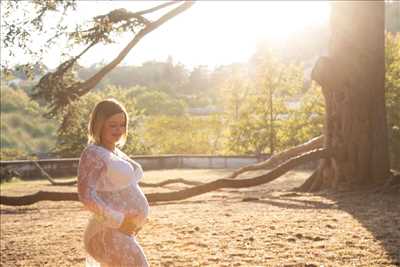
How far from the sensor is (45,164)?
27.3 m

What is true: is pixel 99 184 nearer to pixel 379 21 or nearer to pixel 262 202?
pixel 262 202

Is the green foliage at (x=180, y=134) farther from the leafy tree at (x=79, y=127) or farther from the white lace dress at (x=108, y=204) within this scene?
the white lace dress at (x=108, y=204)

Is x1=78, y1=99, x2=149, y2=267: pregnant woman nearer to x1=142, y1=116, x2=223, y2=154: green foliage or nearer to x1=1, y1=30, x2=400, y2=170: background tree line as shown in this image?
x1=1, y1=30, x2=400, y2=170: background tree line

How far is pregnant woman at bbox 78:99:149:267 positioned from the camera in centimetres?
340

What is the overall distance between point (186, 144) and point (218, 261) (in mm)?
40417

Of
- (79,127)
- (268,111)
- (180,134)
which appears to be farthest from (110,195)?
(180,134)

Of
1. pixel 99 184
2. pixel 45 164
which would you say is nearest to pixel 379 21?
pixel 99 184

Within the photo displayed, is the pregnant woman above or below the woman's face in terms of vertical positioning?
below

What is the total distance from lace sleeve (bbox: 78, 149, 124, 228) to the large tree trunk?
8.27 m

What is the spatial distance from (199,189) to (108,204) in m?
6.47

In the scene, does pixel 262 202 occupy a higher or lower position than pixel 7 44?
lower

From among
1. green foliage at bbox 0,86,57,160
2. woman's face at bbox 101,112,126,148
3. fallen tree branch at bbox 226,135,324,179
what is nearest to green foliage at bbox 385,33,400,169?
fallen tree branch at bbox 226,135,324,179

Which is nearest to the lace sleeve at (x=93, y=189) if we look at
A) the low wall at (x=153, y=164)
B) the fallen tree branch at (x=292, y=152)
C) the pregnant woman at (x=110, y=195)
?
the pregnant woman at (x=110, y=195)

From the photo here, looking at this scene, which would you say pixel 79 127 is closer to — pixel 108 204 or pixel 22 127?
pixel 108 204
